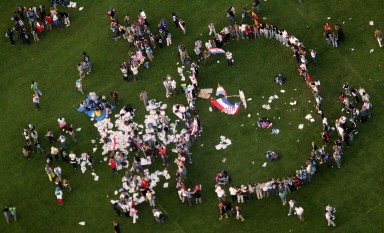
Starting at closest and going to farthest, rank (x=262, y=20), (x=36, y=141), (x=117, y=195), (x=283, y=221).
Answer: (x=283, y=221) → (x=117, y=195) → (x=36, y=141) → (x=262, y=20)

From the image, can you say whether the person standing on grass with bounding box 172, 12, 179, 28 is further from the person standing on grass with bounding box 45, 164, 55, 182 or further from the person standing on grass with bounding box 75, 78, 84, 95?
the person standing on grass with bounding box 45, 164, 55, 182

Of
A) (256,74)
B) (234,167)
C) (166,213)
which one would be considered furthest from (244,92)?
(166,213)

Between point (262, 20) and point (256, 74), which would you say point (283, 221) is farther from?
point (262, 20)

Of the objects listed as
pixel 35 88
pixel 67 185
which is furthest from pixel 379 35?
pixel 35 88

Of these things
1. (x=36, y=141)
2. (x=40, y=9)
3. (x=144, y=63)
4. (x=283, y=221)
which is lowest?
(x=283, y=221)

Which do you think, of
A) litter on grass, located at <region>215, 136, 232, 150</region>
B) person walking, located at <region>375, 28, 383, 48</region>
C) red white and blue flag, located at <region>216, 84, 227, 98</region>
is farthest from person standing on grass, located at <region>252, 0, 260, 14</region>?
litter on grass, located at <region>215, 136, 232, 150</region>

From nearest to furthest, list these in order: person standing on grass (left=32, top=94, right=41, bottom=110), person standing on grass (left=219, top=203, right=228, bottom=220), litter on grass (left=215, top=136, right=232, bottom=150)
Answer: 1. person standing on grass (left=219, top=203, right=228, bottom=220)
2. litter on grass (left=215, top=136, right=232, bottom=150)
3. person standing on grass (left=32, top=94, right=41, bottom=110)

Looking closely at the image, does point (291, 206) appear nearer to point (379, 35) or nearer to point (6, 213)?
point (379, 35)
